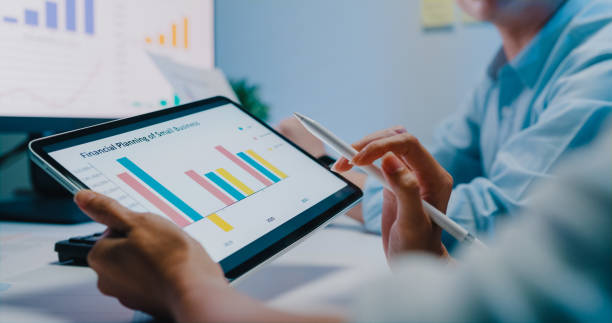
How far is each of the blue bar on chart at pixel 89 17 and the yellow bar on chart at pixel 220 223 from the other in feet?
1.52

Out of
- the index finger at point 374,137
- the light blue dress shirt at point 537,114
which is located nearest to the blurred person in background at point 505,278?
the index finger at point 374,137

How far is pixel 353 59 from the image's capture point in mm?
1511

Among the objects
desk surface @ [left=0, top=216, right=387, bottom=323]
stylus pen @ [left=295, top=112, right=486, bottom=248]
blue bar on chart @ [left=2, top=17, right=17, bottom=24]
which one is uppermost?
blue bar on chart @ [left=2, top=17, right=17, bottom=24]

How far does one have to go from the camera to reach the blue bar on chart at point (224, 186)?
398mm

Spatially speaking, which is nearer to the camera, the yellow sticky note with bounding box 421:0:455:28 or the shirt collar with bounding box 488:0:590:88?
the shirt collar with bounding box 488:0:590:88

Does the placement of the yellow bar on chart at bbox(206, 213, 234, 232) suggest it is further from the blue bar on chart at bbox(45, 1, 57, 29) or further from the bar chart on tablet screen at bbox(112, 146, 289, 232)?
the blue bar on chart at bbox(45, 1, 57, 29)

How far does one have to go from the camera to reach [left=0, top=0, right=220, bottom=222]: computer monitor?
1.90ft

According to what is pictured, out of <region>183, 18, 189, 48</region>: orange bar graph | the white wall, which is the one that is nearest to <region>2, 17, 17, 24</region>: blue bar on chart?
<region>183, 18, 189, 48</region>: orange bar graph

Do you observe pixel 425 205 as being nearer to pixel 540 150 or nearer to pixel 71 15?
pixel 540 150

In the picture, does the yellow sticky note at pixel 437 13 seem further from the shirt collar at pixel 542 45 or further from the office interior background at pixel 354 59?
the shirt collar at pixel 542 45

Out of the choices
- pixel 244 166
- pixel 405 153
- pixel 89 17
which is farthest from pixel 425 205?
pixel 89 17

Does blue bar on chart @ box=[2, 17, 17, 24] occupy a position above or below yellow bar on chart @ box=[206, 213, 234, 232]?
above

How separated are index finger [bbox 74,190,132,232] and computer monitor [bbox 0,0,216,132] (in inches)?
14.6

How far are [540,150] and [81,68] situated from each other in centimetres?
66
